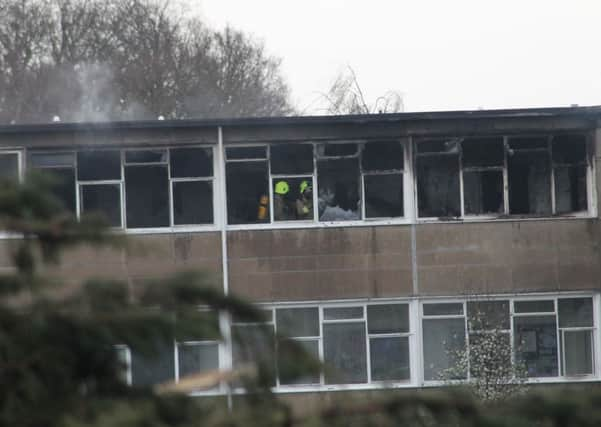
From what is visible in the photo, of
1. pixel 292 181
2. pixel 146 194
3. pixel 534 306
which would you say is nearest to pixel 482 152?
pixel 534 306

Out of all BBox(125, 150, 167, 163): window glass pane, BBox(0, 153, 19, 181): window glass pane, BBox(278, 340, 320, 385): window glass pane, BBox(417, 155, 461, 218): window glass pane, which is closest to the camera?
BBox(278, 340, 320, 385): window glass pane

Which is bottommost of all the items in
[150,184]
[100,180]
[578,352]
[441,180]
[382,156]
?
[578,352]

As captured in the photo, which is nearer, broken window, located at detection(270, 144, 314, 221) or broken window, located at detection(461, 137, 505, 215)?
A: broken window, located at detection(270, 144, 314, 221)

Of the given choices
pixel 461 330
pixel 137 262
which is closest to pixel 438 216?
pixel 461 330

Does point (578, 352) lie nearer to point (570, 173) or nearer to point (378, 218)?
point (570, 173)

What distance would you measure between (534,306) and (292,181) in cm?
520

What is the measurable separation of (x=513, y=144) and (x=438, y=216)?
200 cm

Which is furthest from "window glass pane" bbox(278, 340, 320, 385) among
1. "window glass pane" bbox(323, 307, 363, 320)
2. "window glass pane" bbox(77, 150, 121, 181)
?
"window glass pane" bbox(77, 150, 121, 181)

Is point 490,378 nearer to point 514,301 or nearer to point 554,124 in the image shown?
point 514,301

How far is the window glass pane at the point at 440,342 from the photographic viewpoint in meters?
24.3

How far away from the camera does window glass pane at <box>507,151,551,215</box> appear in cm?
2456

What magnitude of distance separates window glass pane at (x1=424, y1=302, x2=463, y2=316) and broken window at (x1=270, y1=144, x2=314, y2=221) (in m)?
2.85

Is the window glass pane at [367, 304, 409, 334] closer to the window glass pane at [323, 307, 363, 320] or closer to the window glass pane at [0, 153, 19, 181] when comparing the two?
the window glass pane at [323, 307, 363, 320]

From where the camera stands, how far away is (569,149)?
80.4 feet
